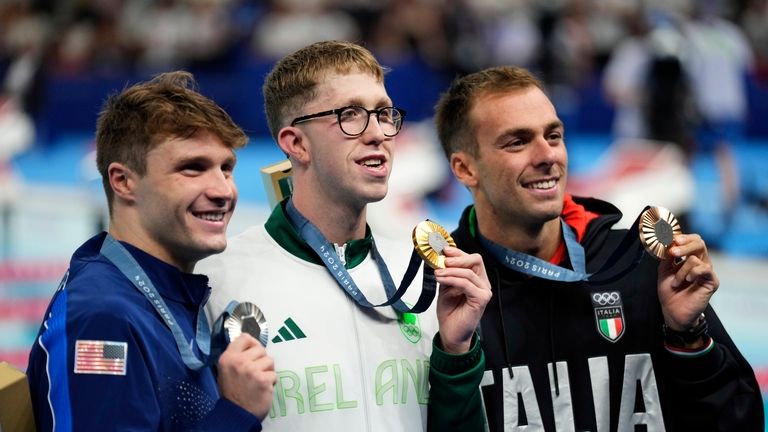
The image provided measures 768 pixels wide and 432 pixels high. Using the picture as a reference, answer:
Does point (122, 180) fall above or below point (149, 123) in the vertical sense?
below

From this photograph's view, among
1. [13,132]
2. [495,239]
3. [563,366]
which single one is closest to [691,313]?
[563,366]

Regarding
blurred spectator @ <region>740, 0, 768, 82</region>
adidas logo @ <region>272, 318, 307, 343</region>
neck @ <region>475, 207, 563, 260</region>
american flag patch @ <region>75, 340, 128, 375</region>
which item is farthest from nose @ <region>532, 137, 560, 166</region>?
blurred spectator @ <region>740, 0, 768, 82</region>

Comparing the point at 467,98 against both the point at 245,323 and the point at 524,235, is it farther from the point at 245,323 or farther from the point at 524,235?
the point at 245,323

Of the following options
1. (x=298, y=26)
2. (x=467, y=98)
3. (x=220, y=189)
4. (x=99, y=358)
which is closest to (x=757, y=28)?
(x=298, y=26)

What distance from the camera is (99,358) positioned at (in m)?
2.57

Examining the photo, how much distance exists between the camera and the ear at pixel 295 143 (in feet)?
10.5

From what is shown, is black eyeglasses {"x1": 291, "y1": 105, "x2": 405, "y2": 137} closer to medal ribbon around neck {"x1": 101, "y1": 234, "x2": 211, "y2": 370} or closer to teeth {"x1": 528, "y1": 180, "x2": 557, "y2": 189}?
teeth {"x1": 528, "y1": 180, "x2": 557, "y2": 189}

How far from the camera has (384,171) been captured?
312 centimetres

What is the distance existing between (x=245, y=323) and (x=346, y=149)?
66cm

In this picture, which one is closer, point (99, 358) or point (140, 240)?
point (99, 358)

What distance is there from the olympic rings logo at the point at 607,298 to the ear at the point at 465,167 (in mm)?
517

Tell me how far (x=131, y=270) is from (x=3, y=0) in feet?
47.1

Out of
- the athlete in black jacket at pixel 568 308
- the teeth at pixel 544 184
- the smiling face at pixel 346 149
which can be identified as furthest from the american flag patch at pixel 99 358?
the teeth at pixel 544 184

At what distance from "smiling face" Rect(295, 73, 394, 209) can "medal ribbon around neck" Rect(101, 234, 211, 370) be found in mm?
576
